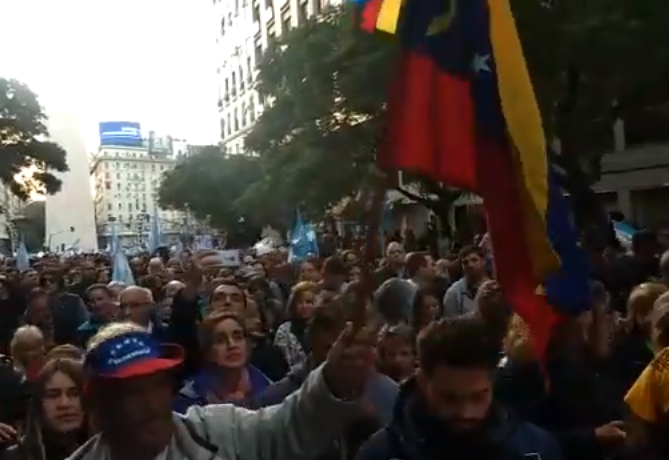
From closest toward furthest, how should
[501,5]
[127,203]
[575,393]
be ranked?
[501,5], [575,393], [127,203]

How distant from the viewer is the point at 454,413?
9.44 ft

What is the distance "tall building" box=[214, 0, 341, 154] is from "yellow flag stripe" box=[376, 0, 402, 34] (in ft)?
156

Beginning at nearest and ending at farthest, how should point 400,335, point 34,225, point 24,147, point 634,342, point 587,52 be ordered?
point 400,335, point 634,342, point 587,52, point 24,147, point 34,225

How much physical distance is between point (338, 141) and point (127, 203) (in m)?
133

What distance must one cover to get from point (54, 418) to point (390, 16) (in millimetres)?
2208

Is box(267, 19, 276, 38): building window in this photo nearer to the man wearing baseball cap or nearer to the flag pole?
the man wearing baseball cap

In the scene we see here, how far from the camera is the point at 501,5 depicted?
3.05 metres

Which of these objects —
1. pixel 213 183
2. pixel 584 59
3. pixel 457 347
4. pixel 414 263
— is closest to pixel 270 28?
pixel 213 183

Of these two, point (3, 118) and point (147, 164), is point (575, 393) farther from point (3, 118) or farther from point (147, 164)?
point (147, 164)

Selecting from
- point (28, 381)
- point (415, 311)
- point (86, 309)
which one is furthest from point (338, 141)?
point (28, 381)

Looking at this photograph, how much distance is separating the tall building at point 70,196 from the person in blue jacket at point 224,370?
75.1 metres

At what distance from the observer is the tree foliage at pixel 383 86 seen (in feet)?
49.5

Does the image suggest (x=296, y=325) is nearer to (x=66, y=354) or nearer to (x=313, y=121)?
(x=66, y=354)

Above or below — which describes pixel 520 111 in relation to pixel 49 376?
above
